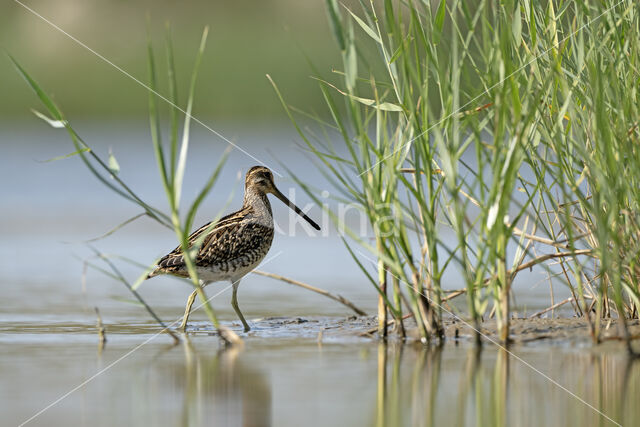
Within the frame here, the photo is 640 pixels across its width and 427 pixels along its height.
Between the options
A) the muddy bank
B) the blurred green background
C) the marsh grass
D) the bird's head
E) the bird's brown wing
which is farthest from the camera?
the blurred green background

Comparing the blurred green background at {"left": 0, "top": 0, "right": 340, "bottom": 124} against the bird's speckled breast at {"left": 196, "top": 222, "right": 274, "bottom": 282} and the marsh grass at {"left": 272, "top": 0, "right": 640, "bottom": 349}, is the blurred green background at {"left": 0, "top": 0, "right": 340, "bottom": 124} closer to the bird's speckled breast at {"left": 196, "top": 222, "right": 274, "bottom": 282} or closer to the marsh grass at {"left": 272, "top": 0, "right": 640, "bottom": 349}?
the bird's speckled breast at {"left": 196, "top": 222, "right": 274, "bottom": 282}

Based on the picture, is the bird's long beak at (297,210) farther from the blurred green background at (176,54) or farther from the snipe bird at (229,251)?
the blurred green background at (176,54)

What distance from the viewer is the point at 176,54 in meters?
21.8

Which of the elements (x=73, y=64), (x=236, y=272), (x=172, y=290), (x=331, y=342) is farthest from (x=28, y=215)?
(x=73, y=64)

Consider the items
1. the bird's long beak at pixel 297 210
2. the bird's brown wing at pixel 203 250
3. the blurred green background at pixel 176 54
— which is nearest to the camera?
the bird's brown wing at pixel 203 250

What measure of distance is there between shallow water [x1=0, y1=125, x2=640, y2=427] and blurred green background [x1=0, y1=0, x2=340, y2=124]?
1195cm

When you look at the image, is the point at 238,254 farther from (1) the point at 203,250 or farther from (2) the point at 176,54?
(2) the point at 176,54

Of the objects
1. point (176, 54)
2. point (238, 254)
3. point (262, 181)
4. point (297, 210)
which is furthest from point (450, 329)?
point (176, 54)

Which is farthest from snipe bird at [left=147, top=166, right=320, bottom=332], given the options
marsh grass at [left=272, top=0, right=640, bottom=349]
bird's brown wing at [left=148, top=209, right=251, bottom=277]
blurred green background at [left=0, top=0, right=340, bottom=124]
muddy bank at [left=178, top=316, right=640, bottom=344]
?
blurred green background at [left=0, top=0, right=340, bottom=124]

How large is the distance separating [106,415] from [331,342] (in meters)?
1.83

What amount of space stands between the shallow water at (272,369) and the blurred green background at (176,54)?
470 inches

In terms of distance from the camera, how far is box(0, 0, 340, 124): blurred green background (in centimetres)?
2053

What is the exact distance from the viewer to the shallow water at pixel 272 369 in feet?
12.8

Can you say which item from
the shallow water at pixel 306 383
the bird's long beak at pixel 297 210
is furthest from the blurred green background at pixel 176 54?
the shallow water at pixel 306 383
